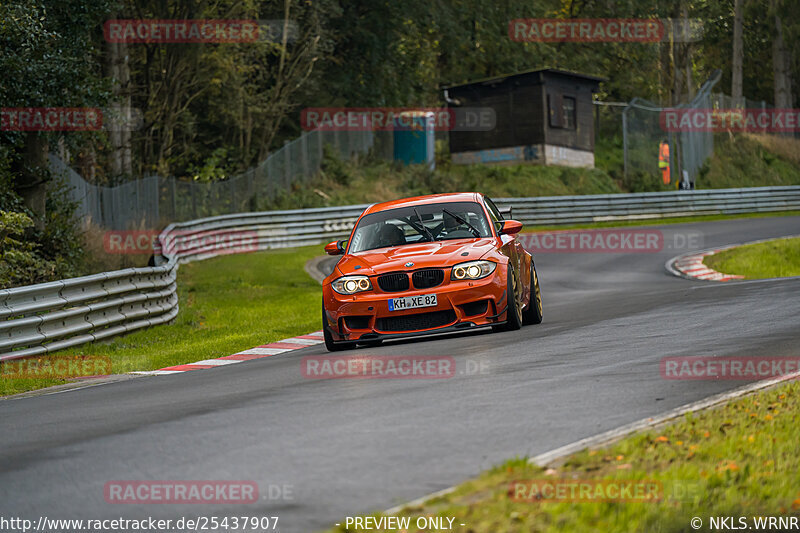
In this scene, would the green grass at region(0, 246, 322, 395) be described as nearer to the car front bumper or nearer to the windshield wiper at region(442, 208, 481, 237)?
the car front bumper

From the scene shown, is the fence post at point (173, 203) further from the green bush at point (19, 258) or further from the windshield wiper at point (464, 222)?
the windshield wiper at point (464, 222)

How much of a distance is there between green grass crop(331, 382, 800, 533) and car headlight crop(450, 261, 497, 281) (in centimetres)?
531

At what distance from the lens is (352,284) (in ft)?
38.3

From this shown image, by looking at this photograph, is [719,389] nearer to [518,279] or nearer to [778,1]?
[518,279]

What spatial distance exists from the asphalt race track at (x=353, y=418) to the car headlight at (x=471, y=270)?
696mm

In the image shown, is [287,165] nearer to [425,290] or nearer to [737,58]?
[425,290]

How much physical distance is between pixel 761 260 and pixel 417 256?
47.3ft

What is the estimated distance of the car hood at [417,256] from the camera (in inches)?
455

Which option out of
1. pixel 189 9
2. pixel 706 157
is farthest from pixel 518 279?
pixel 706 157

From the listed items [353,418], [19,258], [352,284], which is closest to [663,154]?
[19,258]

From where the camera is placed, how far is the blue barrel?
4909cm

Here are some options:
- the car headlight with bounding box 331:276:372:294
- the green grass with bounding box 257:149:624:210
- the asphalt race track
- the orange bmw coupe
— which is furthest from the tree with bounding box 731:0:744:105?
the car headlight with bounding box 331:276:372:294

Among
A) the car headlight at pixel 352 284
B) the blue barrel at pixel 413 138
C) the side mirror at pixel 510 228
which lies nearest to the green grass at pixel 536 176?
the blue barrel at pixel 413 138

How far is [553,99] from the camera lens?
5197 cm
